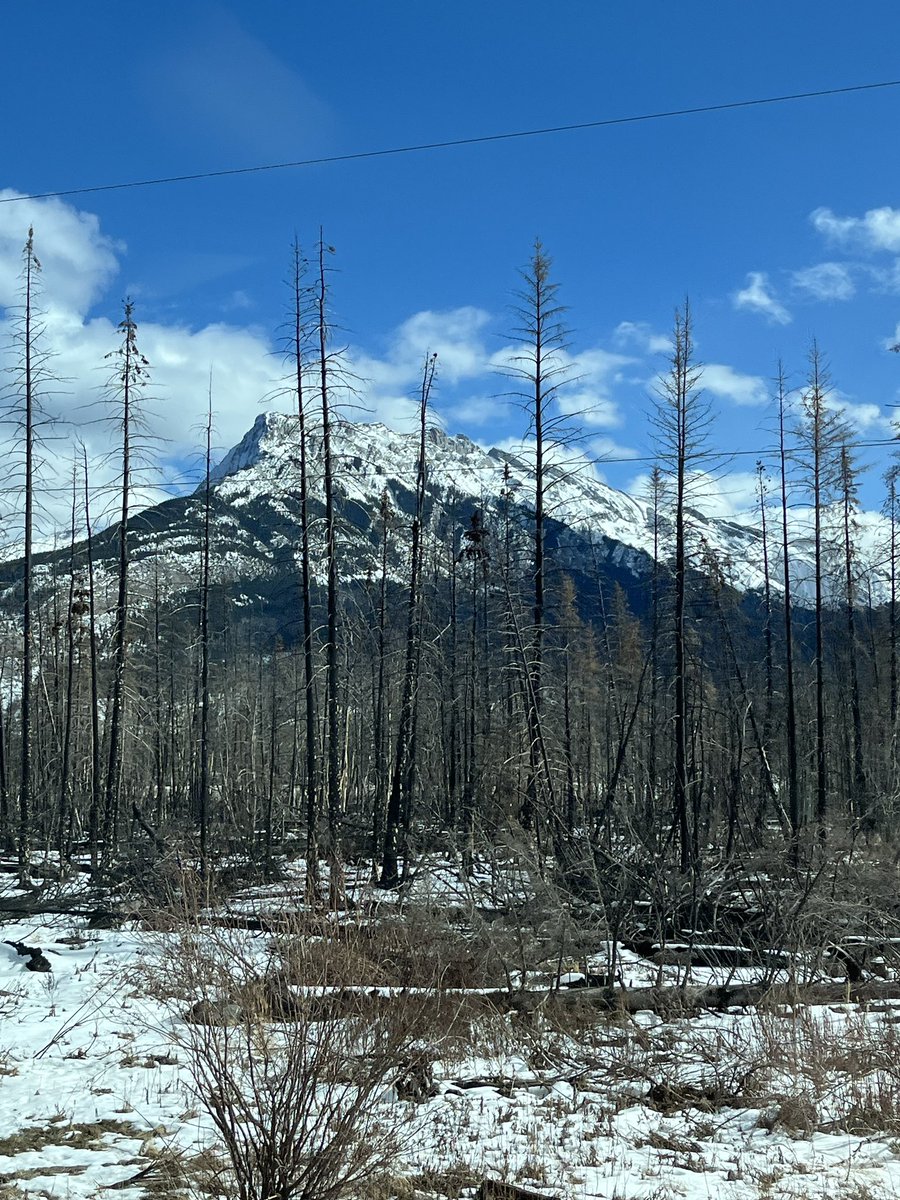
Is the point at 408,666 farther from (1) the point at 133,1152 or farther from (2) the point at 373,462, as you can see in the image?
(1) the point at 133,1152

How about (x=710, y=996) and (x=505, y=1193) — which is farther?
(x=710, y=996)

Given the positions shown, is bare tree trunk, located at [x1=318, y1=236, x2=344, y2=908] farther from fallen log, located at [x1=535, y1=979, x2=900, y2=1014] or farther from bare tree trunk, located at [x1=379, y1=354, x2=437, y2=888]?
fallen log, located at [x1=535, y1=979, x2=900, y2=1014]

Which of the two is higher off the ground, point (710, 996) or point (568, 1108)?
point (568, 1108)

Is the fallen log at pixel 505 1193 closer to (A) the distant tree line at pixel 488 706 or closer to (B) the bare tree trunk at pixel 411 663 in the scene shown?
(A) the distant tree line at pixel 488 706

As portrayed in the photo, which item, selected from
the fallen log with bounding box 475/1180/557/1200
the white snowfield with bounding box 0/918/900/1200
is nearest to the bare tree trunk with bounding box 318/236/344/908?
the white snowfield with bounding box 0/918/900/1200

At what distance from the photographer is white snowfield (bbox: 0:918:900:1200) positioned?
6215 millimetres

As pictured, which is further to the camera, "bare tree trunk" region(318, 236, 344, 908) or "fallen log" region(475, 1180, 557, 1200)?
"bare tree trunk" region(318, 236, 344, 908)

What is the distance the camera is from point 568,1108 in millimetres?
7812

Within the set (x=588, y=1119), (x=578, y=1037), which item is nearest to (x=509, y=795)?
(x=578, y=1037)

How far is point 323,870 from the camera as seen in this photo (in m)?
27.9

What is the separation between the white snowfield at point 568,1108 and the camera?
6.21 m

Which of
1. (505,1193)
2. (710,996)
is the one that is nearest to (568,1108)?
(505,1193)

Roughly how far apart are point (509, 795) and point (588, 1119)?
10556 mm

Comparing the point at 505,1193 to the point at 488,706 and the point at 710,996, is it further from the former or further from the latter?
the point at 488,706
